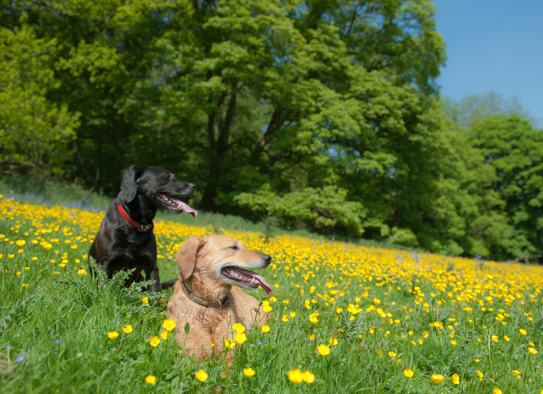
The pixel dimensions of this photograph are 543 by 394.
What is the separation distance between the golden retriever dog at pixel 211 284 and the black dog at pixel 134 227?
940 mm

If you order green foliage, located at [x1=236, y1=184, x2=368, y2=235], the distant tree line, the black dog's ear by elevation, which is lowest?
green foliage, located at [x1=236, y1=184, x2=368, y2=235]

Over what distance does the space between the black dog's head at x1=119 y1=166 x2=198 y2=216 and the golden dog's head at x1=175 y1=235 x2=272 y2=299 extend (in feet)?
3.74

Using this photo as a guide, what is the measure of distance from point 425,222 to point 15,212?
87.2 ft

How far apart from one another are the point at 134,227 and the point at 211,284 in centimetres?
147

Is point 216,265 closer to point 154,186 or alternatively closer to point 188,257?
point 188,257

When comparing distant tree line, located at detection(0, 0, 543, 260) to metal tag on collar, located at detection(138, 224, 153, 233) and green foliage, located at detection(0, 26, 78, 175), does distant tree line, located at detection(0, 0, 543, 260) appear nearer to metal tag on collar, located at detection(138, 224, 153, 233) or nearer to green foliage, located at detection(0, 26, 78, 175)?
green foliage, located at detection(0, 26, 78, 175)

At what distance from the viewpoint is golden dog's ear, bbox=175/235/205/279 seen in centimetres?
276

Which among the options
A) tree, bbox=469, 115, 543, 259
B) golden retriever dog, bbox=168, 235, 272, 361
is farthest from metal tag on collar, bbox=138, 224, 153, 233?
tree, bbox=469, 115, 543, 259

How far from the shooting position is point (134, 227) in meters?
3.80

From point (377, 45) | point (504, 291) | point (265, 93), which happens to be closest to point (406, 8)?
point (377, 45)

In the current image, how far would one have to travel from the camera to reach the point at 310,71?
63.9ft

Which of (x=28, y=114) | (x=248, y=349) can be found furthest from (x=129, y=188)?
(x=28, y=114)

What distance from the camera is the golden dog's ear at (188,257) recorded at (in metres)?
2.76

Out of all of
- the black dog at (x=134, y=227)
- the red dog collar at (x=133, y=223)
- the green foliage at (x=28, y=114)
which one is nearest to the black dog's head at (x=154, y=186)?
the black dog at (x=134, y=227)
